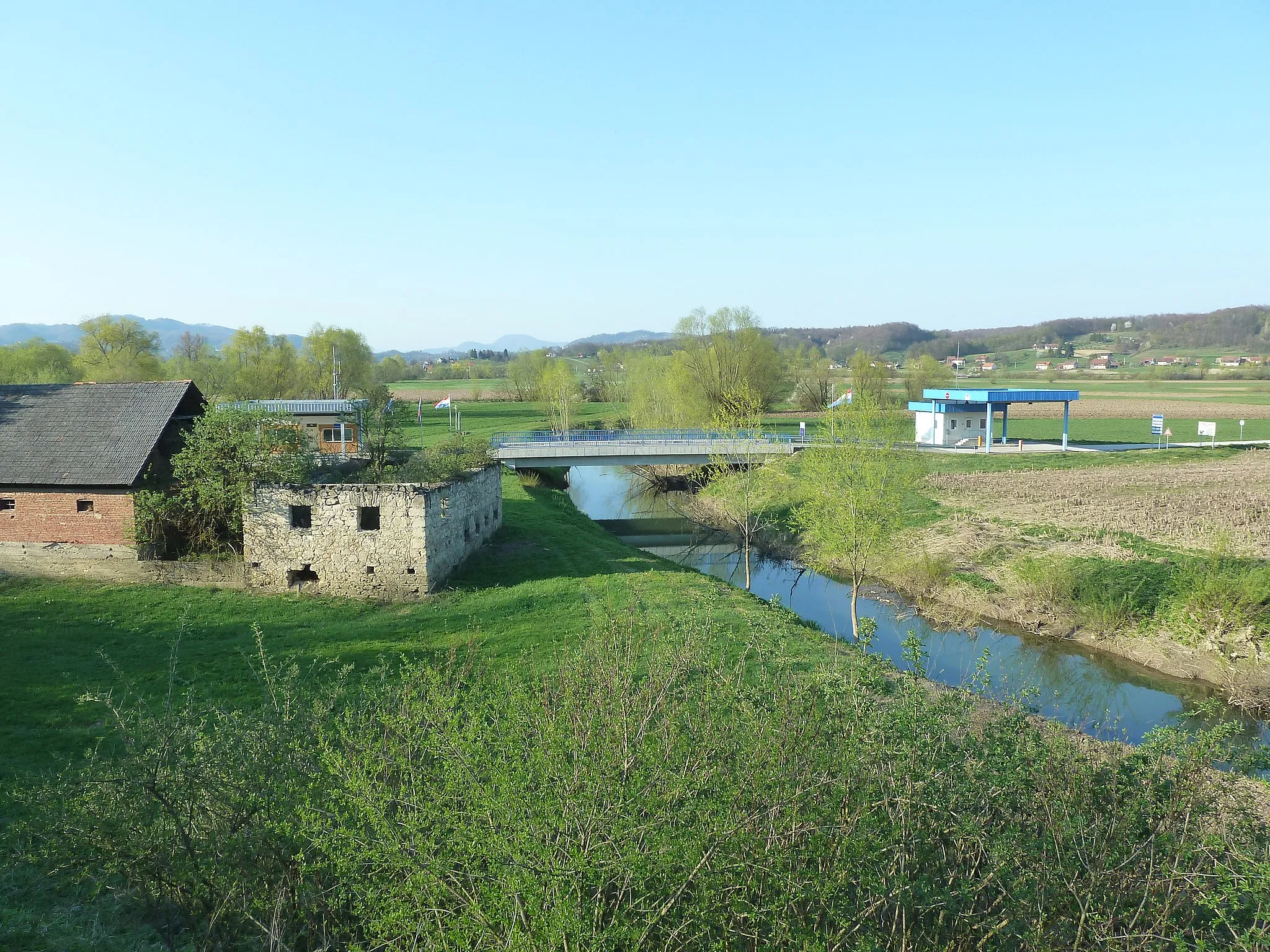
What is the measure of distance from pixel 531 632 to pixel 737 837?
12603mm

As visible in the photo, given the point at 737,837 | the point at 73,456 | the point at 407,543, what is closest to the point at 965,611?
the point at 407,543

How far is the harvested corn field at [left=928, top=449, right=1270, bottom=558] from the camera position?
28141 mm

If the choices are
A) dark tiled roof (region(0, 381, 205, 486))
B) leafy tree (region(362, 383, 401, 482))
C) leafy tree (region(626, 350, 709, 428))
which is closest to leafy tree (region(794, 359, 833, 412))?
leafy tree (region(626, 350, 709, 428))

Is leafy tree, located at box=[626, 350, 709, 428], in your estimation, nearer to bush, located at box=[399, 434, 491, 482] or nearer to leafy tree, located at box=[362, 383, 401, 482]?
bush, located at box=[399, 434, 491, 482]

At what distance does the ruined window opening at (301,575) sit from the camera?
68.4 feet

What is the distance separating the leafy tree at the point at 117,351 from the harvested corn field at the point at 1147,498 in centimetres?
5736

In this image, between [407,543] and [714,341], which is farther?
[714,341]

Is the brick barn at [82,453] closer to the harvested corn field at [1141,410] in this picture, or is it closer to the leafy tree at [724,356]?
the leafy tree at [724,356]

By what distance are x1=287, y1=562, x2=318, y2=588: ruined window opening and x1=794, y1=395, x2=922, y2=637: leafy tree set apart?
13097 mm

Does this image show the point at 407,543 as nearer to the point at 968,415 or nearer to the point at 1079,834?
the point at 1079,834

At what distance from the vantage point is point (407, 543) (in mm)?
20469

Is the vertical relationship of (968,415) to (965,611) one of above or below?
above

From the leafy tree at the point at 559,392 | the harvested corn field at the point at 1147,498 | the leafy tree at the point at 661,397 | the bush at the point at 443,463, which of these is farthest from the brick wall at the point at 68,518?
the leafy tree at the point at 559,392

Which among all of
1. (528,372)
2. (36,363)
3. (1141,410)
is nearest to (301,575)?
(36,363)
